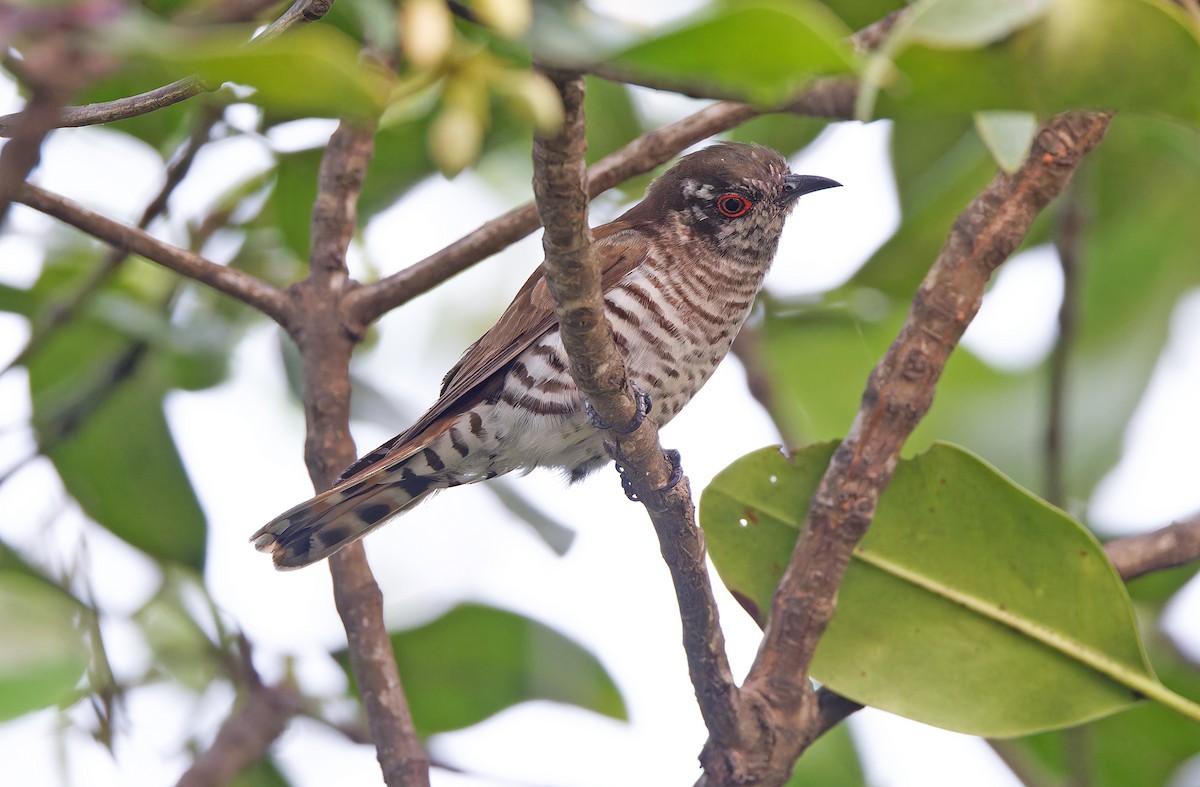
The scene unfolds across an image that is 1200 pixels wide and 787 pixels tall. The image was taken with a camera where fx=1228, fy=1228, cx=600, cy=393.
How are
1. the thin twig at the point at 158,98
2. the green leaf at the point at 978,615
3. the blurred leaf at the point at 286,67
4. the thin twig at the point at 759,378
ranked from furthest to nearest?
the thin twig at the point at 759,378 → the green leaf at the point at 978,615 → the thin twig at the point at 158,98 → the blurred leaf at the point at 286,67

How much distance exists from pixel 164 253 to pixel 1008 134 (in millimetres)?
2217

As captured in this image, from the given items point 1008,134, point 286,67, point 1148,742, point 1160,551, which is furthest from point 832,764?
point 286,67

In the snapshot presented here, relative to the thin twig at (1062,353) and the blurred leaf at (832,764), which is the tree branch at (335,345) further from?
the thin twig at (1062,353)

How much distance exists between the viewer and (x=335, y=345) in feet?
11.3

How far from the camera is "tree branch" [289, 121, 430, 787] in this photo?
130 inches

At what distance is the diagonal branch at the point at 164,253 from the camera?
3.01 meters

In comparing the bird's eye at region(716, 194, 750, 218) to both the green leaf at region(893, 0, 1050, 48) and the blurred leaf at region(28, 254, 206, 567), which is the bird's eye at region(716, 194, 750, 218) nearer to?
the blurred leaf at region(28, 254, 206, 567)

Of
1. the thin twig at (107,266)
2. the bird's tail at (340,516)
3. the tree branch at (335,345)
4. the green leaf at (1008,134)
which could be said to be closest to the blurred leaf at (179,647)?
the bird's tail at (340,516)

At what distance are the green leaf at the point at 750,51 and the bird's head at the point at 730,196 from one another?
9.96 feet

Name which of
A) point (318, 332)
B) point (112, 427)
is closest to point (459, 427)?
point (318, 332)

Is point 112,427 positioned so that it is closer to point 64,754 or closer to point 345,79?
point 64,754

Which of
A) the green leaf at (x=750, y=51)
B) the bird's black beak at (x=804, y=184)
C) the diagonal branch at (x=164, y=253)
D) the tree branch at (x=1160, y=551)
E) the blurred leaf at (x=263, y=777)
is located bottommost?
the green leaf at (x=750, y=51)

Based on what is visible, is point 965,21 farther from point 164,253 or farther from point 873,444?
point 164,253

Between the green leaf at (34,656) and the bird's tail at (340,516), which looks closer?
the green leaf at (34,656)
